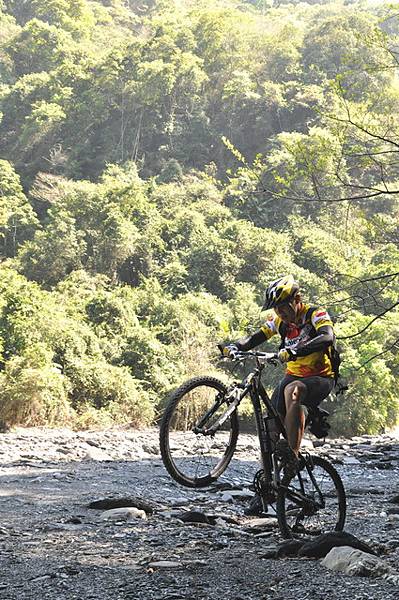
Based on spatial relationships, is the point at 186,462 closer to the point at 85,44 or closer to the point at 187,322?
the point at 187,322

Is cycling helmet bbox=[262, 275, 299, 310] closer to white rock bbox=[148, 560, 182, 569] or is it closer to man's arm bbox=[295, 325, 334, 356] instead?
man's arm bbox=[295, 325, 334, 356]

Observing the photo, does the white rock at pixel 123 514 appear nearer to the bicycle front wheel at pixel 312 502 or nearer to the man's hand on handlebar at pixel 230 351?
the bicycle front wheel at pixel 312 502

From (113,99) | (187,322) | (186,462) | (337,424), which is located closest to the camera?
(186,462)

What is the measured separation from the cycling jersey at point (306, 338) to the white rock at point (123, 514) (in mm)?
1652

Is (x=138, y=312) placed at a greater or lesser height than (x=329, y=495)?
greater

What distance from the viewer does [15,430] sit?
13.1m

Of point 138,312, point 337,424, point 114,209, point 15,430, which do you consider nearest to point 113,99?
point 114,209

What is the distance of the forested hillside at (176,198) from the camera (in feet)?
44.1

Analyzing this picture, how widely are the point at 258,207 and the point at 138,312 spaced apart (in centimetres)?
1348

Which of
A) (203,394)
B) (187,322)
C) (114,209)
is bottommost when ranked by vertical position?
(203,394)

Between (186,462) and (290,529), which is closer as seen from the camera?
(290,529)

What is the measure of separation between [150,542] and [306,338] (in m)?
1.60

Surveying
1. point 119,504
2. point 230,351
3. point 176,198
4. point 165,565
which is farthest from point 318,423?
point 176,198

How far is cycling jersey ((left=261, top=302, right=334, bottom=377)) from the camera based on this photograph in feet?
15.4
